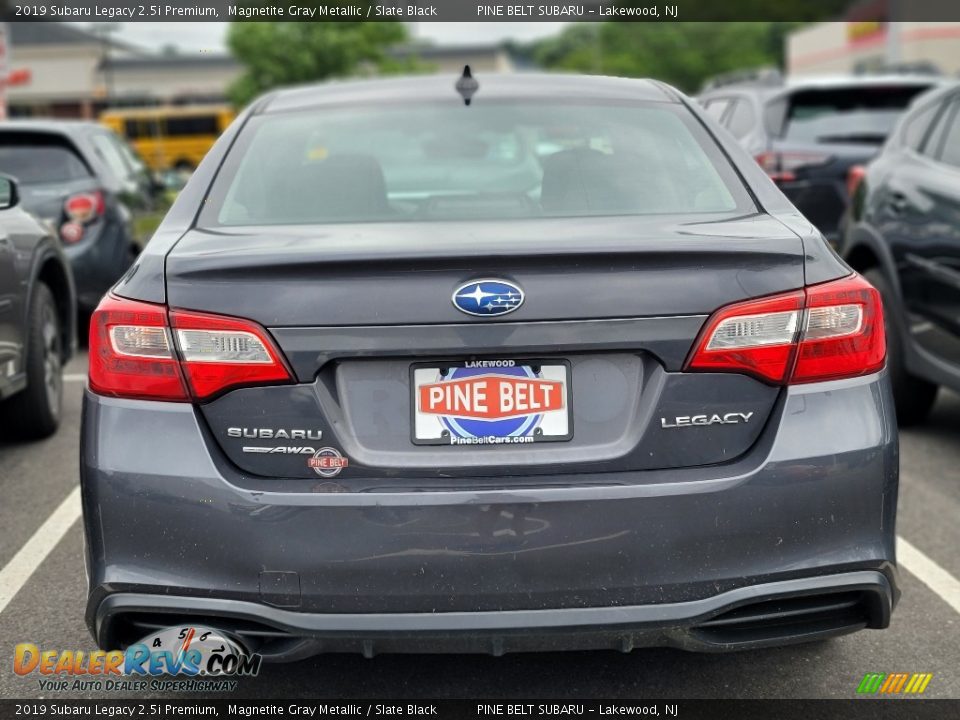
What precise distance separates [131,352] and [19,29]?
3498 inches

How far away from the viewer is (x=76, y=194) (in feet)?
28.2

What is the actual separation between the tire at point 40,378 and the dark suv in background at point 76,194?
2433 millimetres

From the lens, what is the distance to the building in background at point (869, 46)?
42.4m

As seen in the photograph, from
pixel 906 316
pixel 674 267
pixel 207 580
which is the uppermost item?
pixel 674 267

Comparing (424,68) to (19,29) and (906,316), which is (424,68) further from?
(906,316)

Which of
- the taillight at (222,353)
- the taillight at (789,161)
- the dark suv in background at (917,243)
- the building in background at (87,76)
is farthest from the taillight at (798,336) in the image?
the building in background at (87,76)

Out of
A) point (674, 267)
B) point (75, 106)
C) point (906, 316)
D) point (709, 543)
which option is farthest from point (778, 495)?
point (75, 106)

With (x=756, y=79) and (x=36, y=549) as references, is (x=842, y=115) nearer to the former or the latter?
(x=756, y=79)

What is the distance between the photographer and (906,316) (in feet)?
18.6

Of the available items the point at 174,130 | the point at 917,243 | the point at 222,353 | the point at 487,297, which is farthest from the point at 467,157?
the point at 174,130

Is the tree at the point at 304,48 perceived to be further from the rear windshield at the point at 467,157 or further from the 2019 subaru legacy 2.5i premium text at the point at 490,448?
the 2019 subaru legacy 2.5i premium text at the point at 490,448

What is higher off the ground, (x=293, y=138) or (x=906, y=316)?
(x=293, y=138)

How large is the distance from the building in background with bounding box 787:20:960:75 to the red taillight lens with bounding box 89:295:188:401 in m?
23.2

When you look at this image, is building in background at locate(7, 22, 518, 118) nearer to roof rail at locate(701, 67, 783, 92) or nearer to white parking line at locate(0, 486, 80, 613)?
roof rail at locate(701, 67, 783, 92)
